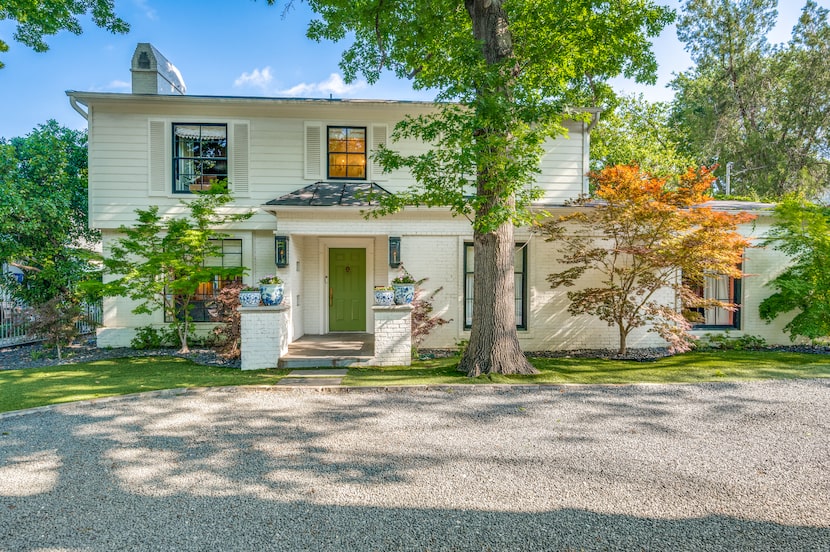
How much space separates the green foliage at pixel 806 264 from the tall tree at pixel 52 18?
16.7m

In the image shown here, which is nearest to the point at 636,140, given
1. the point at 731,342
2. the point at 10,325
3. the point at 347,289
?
the point at 731,342

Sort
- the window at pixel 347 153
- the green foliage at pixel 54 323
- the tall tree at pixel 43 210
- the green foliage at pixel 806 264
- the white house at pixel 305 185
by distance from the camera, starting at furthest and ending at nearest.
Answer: the tall tree at pixel 43 210
the window at pixel 347 153
the white house at pixel 305 185
the green foliage at pixel 806 264
the green foliage at pixel 54 323

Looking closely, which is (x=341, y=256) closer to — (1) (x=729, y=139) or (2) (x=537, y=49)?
(2) (x=537, y=49)

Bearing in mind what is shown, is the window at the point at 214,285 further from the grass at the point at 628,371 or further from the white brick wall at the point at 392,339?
the grass at the point at 628,371

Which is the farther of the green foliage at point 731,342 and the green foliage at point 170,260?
the green foliage at point 731,342

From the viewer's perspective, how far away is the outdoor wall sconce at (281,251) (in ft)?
29.2

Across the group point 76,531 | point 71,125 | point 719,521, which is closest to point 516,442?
point 719,521

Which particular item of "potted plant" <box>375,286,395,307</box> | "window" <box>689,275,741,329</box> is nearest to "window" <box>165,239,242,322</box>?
"potted plant" <box>375,286,395,307</box>

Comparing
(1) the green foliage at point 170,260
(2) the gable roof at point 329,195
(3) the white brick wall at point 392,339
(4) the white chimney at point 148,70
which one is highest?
(4) the white chimney at point 148,70

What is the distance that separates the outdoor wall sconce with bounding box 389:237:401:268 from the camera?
9.29 m

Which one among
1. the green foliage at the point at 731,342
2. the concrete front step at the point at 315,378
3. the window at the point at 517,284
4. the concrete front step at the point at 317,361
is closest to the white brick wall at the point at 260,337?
the concrete front step at the point at 317,361

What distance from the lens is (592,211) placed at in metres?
9.46

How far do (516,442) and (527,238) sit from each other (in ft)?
21.3

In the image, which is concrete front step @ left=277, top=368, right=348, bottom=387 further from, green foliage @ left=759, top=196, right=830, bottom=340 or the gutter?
green foliage @ left=759, top=196, right=830, bottom=340
